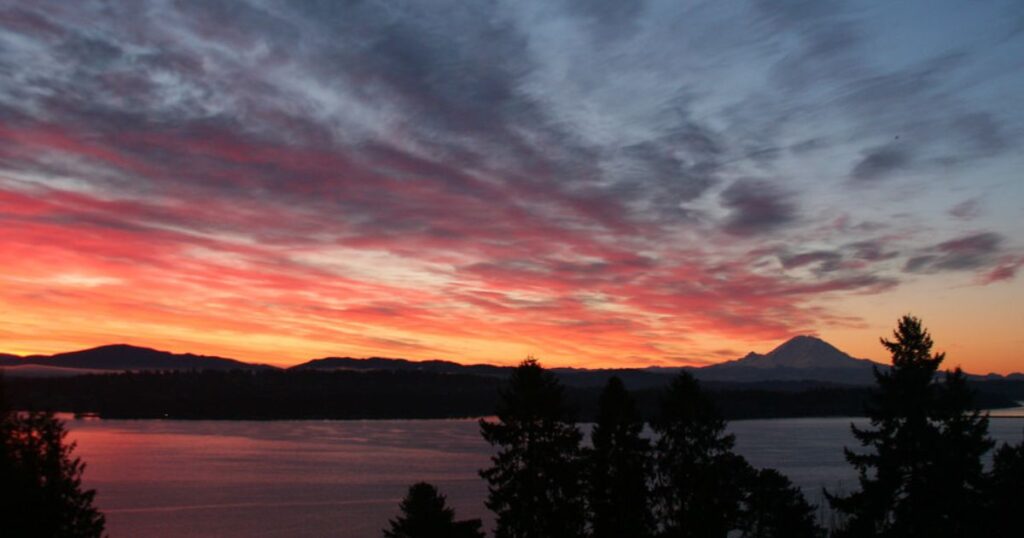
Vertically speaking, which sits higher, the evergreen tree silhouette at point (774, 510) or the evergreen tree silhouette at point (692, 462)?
the evergreen tree silhouette at point (692, 462)

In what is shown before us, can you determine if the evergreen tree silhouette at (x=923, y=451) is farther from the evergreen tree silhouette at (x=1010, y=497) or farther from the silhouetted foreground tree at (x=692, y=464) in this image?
the evergreen tree silhouette at (x=1010, y=497)

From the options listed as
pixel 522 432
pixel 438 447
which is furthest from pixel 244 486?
pixel 522 432

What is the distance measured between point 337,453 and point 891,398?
4731 inches

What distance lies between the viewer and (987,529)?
77.2ft

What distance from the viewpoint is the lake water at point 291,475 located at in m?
74.5

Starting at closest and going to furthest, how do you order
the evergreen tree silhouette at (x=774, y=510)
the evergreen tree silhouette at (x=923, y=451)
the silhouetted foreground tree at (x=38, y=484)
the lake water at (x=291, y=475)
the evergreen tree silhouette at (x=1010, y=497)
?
1. the silhouetted foreground tree at (x=38, y=484)
2. the evergreen tree silhouette at (x=923, y=451)
3. the evergreen tree silhouette at (x=1010, y=497)
4. the evergreen tree silhouette at (x=774, y=510)
5. the lake water at (x=291, y=475)

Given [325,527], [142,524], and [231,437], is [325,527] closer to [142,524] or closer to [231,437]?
[142,524]

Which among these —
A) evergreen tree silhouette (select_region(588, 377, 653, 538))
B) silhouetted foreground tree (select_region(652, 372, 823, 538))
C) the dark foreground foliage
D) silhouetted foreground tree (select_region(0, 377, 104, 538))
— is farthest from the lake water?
the dark foreground foliage

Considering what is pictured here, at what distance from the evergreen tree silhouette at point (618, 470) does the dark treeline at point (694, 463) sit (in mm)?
33

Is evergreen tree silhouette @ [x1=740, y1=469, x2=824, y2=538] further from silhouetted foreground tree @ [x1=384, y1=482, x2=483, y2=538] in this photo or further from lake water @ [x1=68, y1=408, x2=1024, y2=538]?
lake water @ [x1=68, y1=408, x2=1024, y2=538]

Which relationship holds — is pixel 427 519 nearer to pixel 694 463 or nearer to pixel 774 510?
pixel 694 463

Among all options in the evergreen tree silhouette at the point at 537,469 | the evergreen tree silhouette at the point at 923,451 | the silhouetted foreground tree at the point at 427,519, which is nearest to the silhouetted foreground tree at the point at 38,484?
the evergreen tree silhouette at the point at 537,469

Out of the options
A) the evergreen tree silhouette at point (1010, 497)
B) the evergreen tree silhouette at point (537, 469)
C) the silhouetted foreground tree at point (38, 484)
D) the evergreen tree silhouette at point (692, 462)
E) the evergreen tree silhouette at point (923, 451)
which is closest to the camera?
the silhouetted foreground tree at point (38, 484)

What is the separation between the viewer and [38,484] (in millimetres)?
20375
